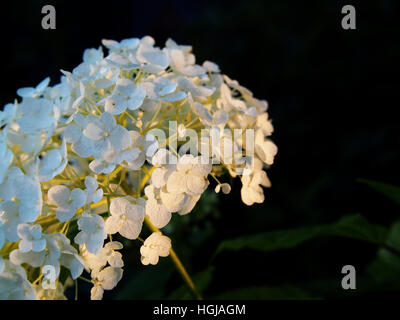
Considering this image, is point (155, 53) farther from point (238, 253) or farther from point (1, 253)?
point (238, 253)

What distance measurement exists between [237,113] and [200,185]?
0.18 meters

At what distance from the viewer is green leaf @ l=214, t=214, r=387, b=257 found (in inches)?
25.5

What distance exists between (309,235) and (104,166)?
364 mm

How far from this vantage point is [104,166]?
0.46m

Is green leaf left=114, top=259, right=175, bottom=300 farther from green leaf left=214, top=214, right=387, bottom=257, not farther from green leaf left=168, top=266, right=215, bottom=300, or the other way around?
green leaf left=214, top=214, right=387, bottom=257

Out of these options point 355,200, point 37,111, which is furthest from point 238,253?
point 37,111

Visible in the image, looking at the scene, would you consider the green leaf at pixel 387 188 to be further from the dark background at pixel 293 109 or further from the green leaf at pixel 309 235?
the dark background at pixel 293 109

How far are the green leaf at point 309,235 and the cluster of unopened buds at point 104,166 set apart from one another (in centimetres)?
13

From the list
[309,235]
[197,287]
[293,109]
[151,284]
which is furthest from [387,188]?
[293,109]

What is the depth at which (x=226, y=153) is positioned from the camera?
1.66ft

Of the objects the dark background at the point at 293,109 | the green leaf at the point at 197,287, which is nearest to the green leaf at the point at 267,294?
the green leaf at the point at 197,287

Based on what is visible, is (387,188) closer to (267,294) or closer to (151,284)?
(267,294)

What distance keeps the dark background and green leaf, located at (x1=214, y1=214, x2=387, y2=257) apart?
245 millimetres

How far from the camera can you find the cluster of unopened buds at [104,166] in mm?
453
